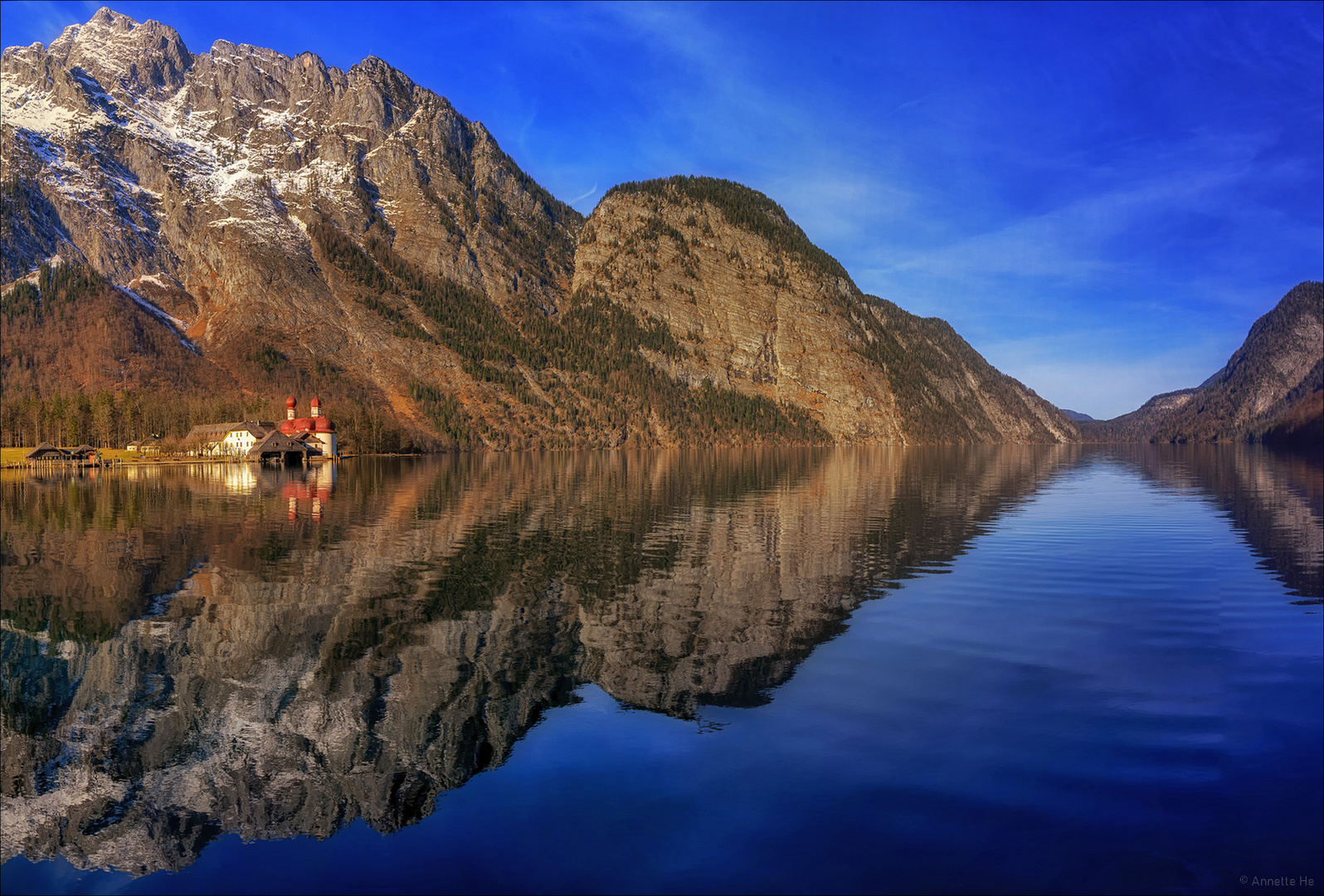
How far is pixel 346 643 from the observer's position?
23.7 m

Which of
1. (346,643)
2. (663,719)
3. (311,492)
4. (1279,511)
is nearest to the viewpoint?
(663,719)

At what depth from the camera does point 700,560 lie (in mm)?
38031

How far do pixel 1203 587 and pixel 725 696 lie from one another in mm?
22737

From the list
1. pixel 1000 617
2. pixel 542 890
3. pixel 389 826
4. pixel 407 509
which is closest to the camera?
pixel 542 890

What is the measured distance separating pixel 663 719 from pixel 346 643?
10777 mm

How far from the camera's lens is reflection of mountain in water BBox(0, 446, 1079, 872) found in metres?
14.9

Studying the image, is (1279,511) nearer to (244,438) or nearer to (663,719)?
(663,719)

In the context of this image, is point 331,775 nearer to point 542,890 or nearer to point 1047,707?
point 542,890

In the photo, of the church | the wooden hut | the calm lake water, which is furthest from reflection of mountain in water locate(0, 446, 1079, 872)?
the church

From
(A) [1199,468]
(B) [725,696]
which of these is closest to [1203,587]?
(B) [725,696]

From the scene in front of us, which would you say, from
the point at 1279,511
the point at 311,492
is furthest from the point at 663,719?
the point at 311,492

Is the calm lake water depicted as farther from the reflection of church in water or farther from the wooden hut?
the wooden hut

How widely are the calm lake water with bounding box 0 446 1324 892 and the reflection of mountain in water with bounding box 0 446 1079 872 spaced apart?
0.11 m

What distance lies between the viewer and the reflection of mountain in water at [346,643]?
14914 mm
